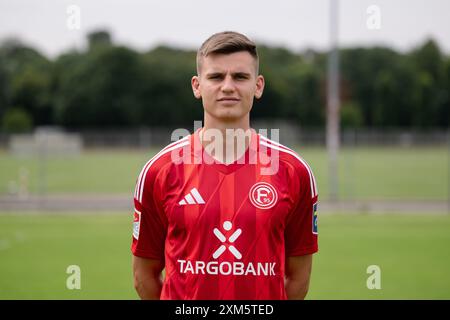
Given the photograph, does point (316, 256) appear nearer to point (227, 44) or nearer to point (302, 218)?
point (302, 218)

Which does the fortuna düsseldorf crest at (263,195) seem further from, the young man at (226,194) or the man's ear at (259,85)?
the man's ear at (259,85)

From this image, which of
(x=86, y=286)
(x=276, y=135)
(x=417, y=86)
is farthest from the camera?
(x=417, y=86)

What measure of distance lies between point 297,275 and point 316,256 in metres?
7.13

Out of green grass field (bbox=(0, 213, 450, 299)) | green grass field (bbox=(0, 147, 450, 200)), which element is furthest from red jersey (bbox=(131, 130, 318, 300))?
green grass field (bbox=(0, 147, 450, 200))

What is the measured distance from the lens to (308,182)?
2.64 m

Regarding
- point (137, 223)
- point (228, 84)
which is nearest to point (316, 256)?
point (137, 223)

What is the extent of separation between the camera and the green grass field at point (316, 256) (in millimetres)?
7430

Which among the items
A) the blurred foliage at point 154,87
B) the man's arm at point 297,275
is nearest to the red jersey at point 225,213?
the man's arm at point 297,275

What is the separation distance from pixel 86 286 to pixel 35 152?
34.2 metres

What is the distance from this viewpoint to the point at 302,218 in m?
2.69

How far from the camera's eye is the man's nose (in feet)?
7.82

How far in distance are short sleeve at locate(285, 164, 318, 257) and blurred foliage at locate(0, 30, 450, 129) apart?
154 feet

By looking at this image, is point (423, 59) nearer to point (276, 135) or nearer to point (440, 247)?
point (440, 247)

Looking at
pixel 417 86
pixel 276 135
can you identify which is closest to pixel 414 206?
pixel 276 135
